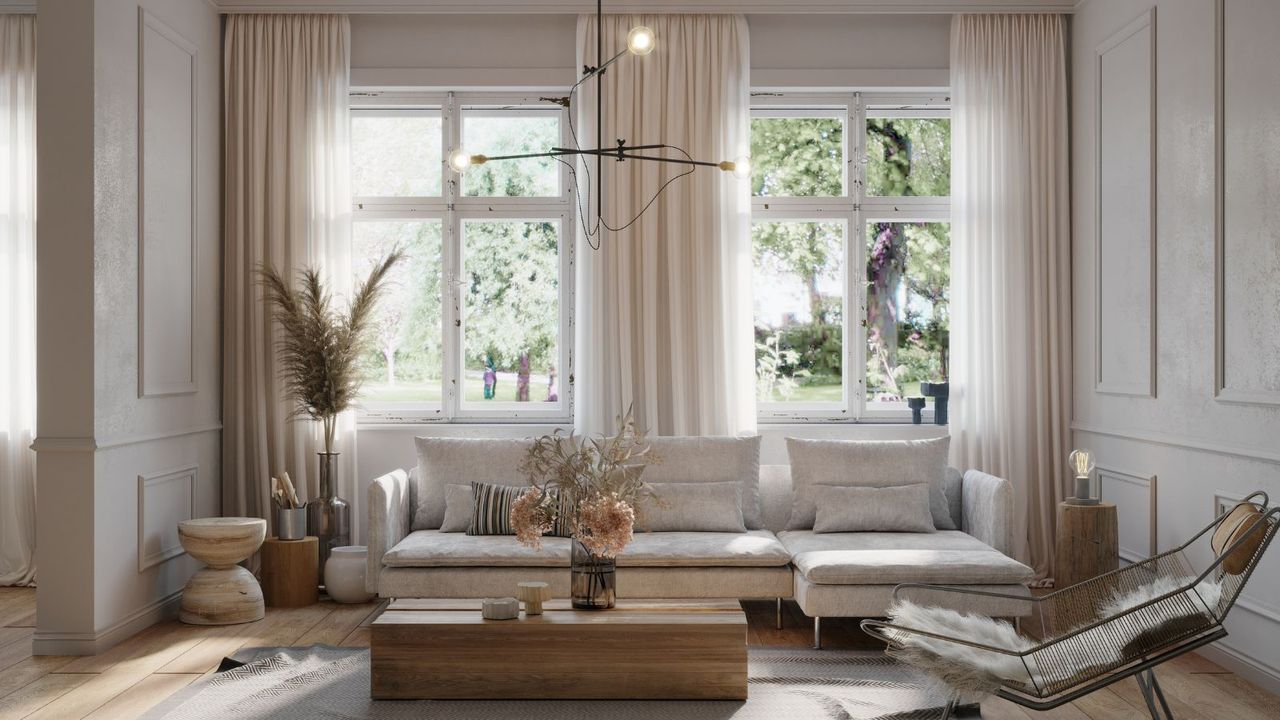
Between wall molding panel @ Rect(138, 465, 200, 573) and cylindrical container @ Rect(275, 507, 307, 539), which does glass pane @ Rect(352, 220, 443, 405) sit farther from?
wall molding panel @ Rect(138, 465, 200, 573)

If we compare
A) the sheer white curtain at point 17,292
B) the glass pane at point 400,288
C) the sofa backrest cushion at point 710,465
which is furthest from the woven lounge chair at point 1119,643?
the sheer white curtain at point 17,292

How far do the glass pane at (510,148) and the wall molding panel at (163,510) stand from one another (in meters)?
2.23

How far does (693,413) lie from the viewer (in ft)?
19.2

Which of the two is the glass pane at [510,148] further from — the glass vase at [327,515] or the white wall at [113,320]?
the glass vase at [327,515]

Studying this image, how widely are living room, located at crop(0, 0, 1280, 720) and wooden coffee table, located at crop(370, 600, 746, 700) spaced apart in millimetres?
14

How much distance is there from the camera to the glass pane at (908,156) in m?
6.22

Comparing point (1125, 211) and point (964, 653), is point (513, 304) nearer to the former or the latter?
point (1125, 211)

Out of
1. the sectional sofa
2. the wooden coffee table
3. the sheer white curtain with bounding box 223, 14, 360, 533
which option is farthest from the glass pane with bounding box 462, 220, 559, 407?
the wooden coffee table

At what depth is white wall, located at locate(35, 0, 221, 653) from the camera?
4.43 m

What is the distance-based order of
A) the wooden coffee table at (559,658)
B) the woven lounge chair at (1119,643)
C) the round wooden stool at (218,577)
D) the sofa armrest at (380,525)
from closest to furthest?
the woven lounge chair at (1119,643), the wooden coffee table at (559,658), the sofa armrest at (380,525), the round wooden stool at (218,577)

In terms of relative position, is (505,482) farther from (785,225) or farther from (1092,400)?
(1092,400)

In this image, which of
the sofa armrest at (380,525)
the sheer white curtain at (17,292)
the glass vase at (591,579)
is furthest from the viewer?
the sheer white curtain at (17,292)

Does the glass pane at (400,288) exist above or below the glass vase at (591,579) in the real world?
above

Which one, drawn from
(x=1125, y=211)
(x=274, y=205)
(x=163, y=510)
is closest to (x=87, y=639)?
(x=163, y=510)
